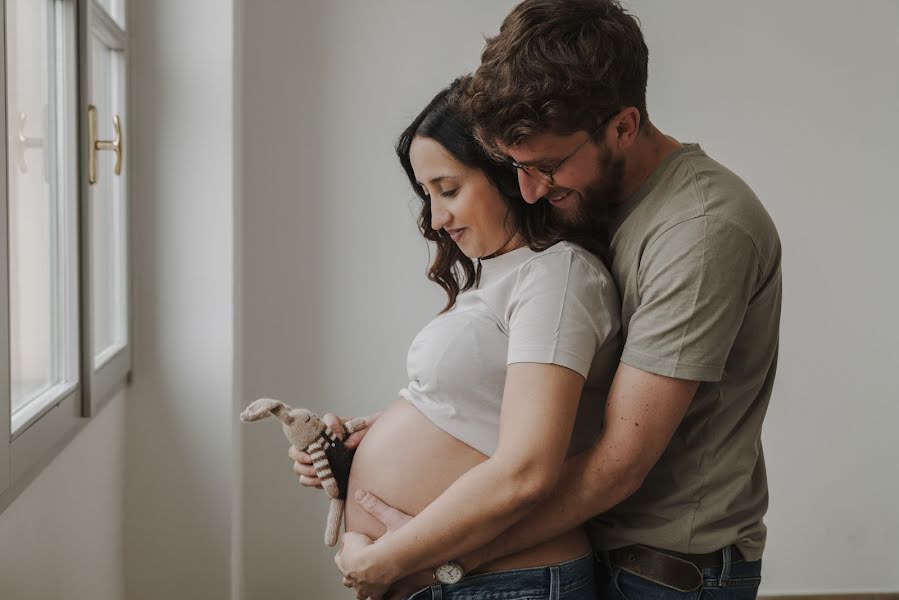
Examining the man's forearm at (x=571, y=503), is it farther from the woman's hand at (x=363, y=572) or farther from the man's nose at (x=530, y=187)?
the man's nose at (x=530, y=187)

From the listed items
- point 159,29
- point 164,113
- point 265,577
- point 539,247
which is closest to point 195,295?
point 164,113

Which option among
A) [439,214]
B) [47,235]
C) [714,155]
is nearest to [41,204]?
[47,235]

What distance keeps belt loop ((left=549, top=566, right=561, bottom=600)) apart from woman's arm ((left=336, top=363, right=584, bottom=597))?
127 mm

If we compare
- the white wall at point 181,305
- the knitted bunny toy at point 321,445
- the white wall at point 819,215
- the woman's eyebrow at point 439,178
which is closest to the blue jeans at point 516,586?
the knitted bunny toy at point 321,445

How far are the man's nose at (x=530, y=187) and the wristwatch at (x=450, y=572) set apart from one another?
0.50 meters

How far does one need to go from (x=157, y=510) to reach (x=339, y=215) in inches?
37.3

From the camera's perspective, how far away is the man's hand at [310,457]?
1.35 meters

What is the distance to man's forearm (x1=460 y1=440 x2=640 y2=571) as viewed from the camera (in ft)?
3.54

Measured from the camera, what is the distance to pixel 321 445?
1.34 m

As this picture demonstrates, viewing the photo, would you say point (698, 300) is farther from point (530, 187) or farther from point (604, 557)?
point (604, 557)

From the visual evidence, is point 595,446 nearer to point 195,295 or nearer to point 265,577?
point 195,295

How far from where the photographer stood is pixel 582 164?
1.12 meters

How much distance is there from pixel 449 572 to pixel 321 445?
0.32 meters

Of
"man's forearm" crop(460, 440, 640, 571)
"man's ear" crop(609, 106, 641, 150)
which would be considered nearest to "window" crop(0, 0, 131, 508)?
"man's forearm" crop(460, 440, 640, 571)
